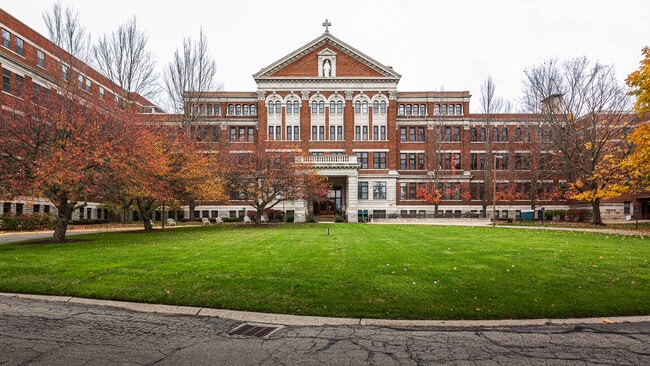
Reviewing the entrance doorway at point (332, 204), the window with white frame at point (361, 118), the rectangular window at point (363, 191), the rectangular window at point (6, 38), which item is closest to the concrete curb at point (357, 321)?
the rectangular window at point (6, 38)

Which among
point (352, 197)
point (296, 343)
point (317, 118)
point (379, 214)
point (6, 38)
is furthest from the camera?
point (317, 118)

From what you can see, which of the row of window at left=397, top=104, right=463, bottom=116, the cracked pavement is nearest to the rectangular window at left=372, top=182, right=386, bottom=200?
the row of window at left=397, top=104, right=463, bottom=116

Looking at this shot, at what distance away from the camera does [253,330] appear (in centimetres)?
693

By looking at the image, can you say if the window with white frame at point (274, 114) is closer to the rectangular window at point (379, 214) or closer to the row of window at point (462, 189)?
the rectangular window at point (379, 214)

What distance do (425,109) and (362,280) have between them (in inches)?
1914

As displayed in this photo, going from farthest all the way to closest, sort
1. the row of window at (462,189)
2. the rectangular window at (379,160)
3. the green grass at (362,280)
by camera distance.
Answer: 1. the row of window at (462,189)
2. the rectangular window at (379,160)
3. the green grass at (362,280)

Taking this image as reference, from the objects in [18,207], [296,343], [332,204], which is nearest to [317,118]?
[332,204]

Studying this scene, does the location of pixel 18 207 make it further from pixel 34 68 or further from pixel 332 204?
pixel 332 204

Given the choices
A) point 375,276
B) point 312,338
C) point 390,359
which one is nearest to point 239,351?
point 312,338

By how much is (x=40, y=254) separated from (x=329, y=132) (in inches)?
1582

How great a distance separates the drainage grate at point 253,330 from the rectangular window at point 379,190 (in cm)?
4451

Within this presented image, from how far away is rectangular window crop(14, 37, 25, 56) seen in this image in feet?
123

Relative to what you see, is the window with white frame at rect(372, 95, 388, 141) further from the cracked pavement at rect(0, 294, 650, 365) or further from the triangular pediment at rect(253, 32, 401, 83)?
the cracked pavement at rect(0, 294, 650, 365)

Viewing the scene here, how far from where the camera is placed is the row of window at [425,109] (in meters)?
54.8
